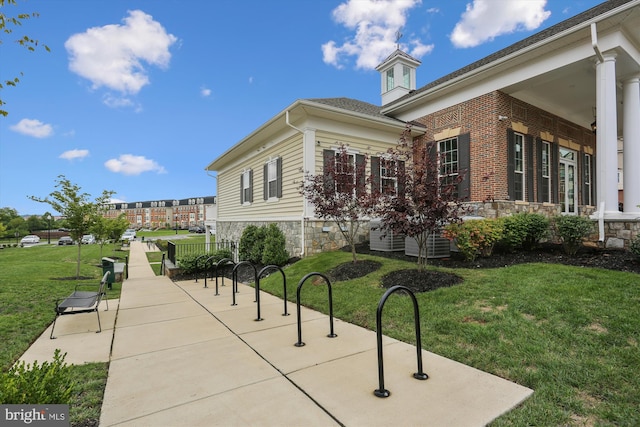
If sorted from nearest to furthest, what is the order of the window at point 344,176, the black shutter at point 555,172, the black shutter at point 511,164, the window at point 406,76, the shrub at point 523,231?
1. the shrub at point 523,231
2. the window at point 344,176
3. the black shutter at point 511,164
4. the black shutter at point 555,172
5. the window at point 406,76

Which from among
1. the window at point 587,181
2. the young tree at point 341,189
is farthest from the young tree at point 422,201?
the window at point 587,181

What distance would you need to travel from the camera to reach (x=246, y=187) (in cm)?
1594

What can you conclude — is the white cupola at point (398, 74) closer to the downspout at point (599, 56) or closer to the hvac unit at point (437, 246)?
the downspout at point (599, 56)

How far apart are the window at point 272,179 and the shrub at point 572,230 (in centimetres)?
863

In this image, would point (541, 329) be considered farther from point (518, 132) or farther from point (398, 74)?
point (398, 74)

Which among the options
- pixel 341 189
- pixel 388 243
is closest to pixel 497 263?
pixel 388 243

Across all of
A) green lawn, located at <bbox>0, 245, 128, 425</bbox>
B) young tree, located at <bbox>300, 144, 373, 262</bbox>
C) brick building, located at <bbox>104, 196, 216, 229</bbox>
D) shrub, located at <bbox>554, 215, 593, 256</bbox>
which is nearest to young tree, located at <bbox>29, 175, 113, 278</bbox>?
green lawn, located at <bbox>0, 245, 128, 425</bbox>

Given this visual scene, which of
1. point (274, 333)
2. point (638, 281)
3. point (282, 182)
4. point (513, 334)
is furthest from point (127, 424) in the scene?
point (282, 182)

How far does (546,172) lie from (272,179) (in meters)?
10.6

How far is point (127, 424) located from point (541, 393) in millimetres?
3411

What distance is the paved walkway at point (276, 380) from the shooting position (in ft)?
8.47

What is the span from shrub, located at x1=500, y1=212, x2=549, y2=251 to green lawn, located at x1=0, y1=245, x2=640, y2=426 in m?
1.64

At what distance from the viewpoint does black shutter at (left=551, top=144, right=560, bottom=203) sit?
12.5m

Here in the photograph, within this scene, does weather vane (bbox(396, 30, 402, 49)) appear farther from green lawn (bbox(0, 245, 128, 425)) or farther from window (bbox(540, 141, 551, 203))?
green lawn (bbox(0, 245, 128, 425))
